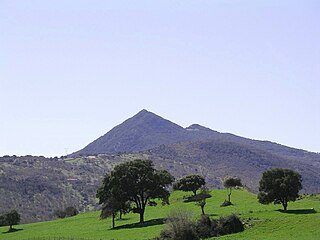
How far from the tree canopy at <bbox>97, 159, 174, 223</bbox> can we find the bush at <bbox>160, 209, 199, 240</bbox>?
17.8 meters

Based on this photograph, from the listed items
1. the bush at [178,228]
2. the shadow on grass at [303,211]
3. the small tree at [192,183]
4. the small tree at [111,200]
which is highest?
the small tree at [192,183]

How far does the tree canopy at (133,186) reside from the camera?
82.9 meters

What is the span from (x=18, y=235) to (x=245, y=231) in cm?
4472

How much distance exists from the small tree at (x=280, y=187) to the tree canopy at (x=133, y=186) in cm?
1717

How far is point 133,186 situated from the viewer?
83.4 metres

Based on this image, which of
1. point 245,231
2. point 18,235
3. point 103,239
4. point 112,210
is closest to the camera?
point 245,231

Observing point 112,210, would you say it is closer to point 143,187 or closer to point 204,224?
point 143,187

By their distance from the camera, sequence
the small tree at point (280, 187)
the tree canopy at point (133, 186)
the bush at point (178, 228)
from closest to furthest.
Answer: the bush at point (178, 228)
the small tree at point (280, 187)
the tree canopy at point (133, 186)

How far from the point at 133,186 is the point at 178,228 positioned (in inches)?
795

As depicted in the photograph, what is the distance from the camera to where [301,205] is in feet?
259

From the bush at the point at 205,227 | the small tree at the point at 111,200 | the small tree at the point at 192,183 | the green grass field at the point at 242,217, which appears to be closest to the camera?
the green grass field at the point at 242,217

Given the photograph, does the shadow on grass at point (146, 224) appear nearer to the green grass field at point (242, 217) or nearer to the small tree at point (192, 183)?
the green grass field at point (242, 217)

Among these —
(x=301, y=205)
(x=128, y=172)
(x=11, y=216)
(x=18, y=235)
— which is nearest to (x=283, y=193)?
(x=301, y=205)

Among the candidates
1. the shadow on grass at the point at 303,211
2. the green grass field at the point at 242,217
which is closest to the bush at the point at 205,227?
the green grass field at the point at 242,217
